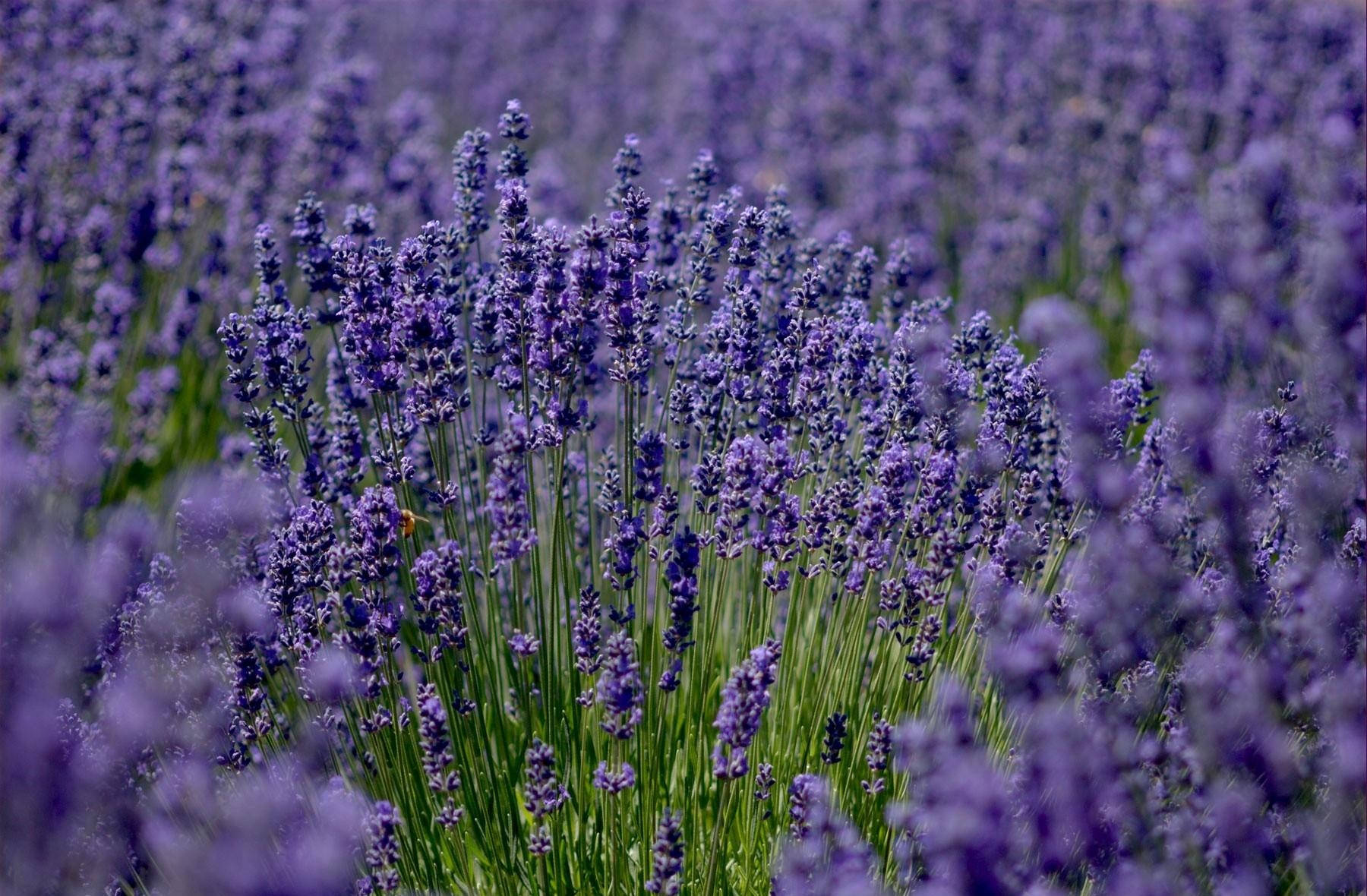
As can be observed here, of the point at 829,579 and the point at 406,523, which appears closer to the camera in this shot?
the point at 406,523

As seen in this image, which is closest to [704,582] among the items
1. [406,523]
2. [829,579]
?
[829,579]

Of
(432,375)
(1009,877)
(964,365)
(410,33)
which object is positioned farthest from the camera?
(410,33)

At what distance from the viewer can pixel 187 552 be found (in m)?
2.42

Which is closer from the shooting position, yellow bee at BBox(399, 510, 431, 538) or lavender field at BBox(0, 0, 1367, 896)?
lavender field at BBox(0, 0, 1367, 896)

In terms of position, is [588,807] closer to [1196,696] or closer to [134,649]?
[134,649]

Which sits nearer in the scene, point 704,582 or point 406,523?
point 406,523

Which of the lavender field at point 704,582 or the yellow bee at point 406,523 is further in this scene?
the yellow bee at point 406,523

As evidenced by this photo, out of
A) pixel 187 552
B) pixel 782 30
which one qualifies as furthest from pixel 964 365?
pixel 782 30

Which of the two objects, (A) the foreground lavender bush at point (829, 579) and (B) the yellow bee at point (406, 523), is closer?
(A) the foreground lavender bush at point (829, 579)

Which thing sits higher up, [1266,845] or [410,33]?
[410,33]

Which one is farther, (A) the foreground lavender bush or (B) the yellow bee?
(B) the yellow bee

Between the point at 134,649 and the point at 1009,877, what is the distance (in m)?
1.71

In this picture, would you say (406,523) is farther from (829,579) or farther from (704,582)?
(829,579)

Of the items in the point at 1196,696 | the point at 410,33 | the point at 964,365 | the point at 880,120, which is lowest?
the point at 1196,696
